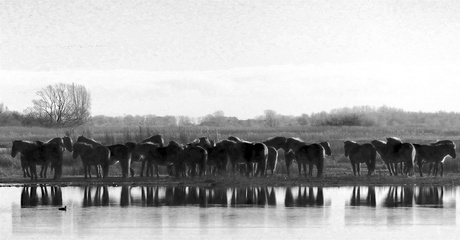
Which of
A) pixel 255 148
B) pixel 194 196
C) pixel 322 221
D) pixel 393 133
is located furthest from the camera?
pixel 393 133

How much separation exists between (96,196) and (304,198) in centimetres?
656

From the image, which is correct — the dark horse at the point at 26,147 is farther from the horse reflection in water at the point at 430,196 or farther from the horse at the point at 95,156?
the horse reflection in water at the point at 430,196

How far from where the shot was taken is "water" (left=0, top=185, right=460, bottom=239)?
21188mm

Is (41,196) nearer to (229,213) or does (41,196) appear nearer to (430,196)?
(229,213)

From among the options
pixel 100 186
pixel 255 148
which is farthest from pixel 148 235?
pixel 255 148

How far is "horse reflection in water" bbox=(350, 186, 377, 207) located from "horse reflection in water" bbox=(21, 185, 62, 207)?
8696 mm

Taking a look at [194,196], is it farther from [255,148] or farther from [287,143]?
[287,143]

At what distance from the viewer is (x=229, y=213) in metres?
24.9

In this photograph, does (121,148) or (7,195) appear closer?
(7,195)

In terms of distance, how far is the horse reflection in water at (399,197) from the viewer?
27156 mm

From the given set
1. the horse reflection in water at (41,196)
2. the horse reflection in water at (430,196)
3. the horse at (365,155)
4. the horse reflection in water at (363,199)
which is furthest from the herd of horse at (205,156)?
the horse reflection in water at (363,199)

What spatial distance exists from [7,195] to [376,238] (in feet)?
47.4

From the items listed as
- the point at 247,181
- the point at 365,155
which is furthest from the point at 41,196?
the point at 365,155

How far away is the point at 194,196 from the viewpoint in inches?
1163
